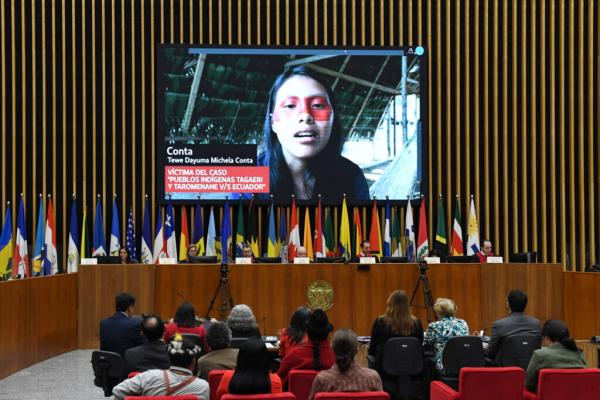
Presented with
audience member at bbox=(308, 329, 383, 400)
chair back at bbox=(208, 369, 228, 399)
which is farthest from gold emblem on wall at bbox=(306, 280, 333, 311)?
audience member at bbox=(308, 329, 383, 400)

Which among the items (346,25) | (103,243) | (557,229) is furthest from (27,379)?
(557,229)

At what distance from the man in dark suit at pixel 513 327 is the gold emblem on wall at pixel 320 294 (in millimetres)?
4004

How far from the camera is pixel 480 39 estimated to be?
52.5ft

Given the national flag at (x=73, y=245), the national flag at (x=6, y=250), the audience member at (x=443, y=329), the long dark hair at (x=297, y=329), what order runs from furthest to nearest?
the national flag at (x=73, y=245) < the national flag at (x=6, y=250) < the audience member at (x=443, y=329) < the long dark hair at (x=297, y=329)

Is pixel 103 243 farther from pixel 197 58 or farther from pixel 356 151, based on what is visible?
pixel 356 151

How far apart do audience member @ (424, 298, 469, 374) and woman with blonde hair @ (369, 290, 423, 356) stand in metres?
0.13

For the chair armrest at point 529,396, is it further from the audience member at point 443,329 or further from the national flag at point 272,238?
the national flag at point 272,238

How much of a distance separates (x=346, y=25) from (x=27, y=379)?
362 inches

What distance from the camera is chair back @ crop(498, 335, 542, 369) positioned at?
6934 millimetres

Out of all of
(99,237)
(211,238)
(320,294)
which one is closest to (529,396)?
(320,294)

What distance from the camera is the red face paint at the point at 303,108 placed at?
15148 millimetres

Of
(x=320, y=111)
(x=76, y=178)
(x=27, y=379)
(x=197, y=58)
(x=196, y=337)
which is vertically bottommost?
(x=27, y=379)

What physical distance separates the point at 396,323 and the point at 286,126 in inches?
331

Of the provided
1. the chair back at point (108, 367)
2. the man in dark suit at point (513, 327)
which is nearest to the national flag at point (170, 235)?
the chair back at point (108, 367)
